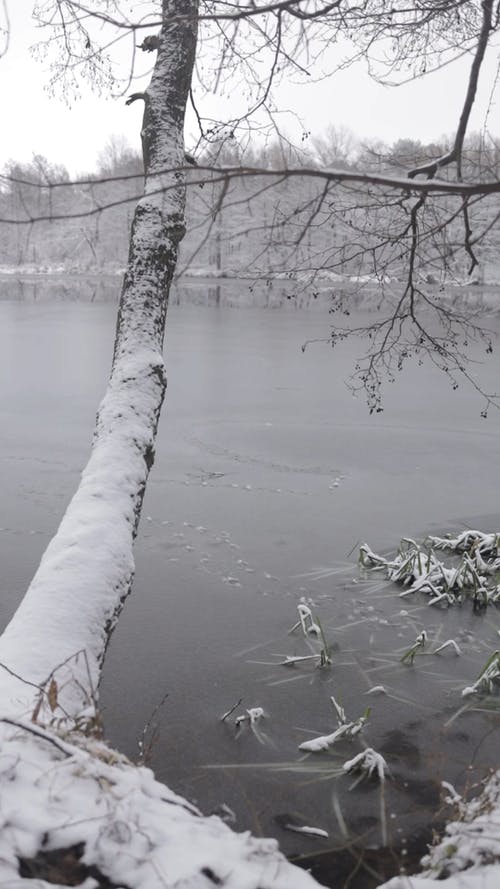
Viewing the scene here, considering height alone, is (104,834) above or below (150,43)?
below

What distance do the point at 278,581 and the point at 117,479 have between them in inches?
80.4

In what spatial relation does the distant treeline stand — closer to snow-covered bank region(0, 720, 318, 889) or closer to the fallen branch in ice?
snow-covered bank region(0, 720, 318, 889)

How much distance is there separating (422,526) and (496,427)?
461cm

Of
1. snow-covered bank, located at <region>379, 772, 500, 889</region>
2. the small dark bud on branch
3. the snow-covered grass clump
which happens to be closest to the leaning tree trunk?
the small dark bud on branch

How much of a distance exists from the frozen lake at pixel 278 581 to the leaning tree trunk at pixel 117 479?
885 millimetres

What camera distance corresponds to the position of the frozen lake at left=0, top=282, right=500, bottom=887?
3.46 m

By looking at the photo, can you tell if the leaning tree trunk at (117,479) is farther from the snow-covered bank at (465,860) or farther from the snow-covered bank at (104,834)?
the snow-covered bank at (465,860)

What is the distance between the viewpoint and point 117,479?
3.90 metres

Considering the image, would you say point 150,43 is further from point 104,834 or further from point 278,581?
point 104,834

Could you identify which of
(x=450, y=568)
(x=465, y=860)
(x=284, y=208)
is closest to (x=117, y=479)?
(x=284, y=208)

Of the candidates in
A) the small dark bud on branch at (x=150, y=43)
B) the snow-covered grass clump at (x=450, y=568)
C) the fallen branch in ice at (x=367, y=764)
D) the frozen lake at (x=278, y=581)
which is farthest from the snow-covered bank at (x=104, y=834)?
the small dark bud on branch at (x=150, y=43)

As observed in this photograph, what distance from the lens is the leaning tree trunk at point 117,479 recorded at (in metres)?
2.81

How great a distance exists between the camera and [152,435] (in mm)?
4297

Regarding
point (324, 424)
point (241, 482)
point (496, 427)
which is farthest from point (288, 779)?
point (496, 427)
